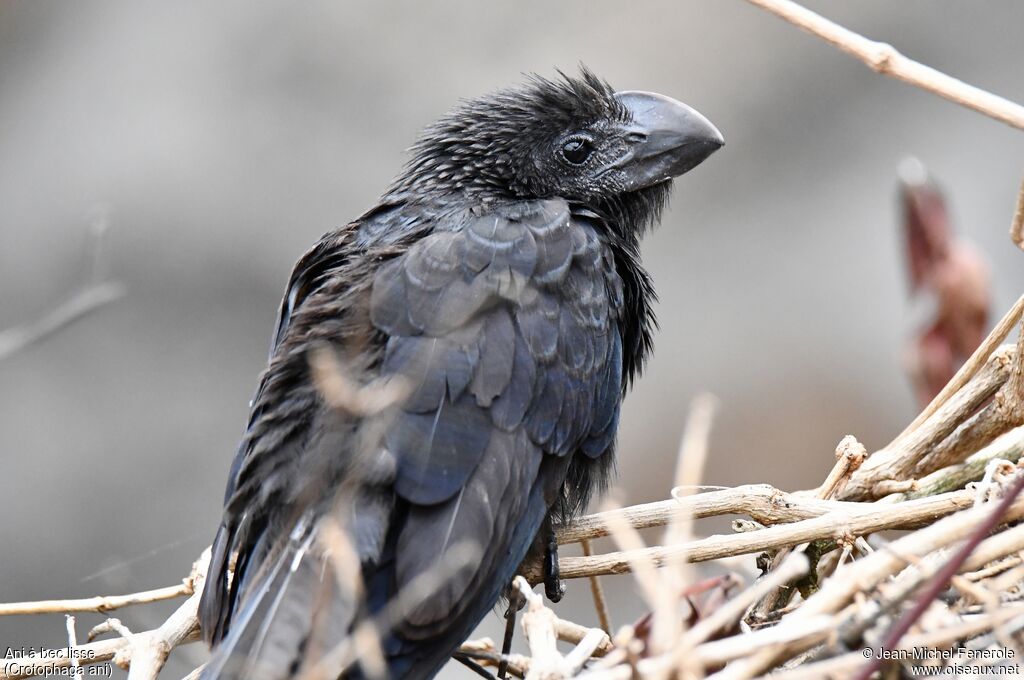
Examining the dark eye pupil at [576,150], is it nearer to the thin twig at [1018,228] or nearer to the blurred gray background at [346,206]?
the thin twig at [1018,228]

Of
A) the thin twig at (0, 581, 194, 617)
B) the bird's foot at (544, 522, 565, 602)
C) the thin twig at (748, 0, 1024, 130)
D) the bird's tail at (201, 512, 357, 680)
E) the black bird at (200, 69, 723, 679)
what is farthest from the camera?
the bird's foot at (544, 522, 565, 602)

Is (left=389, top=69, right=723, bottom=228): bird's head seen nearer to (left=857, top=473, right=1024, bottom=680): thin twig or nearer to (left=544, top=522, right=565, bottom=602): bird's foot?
(left=544, top=522, right=565, bottom=602): bird's foot

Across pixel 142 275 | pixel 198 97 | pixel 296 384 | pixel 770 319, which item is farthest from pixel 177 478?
pixel 296 384

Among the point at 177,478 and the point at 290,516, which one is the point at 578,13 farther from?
the point at 290,516

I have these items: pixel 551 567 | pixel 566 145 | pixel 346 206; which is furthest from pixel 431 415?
pixel 346 206

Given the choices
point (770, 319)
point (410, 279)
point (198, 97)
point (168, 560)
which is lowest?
point (168, 560)

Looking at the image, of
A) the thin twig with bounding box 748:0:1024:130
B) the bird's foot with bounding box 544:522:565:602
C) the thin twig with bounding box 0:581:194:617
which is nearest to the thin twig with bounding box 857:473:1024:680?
the thin twig with bounding box 748:0:1024:130
